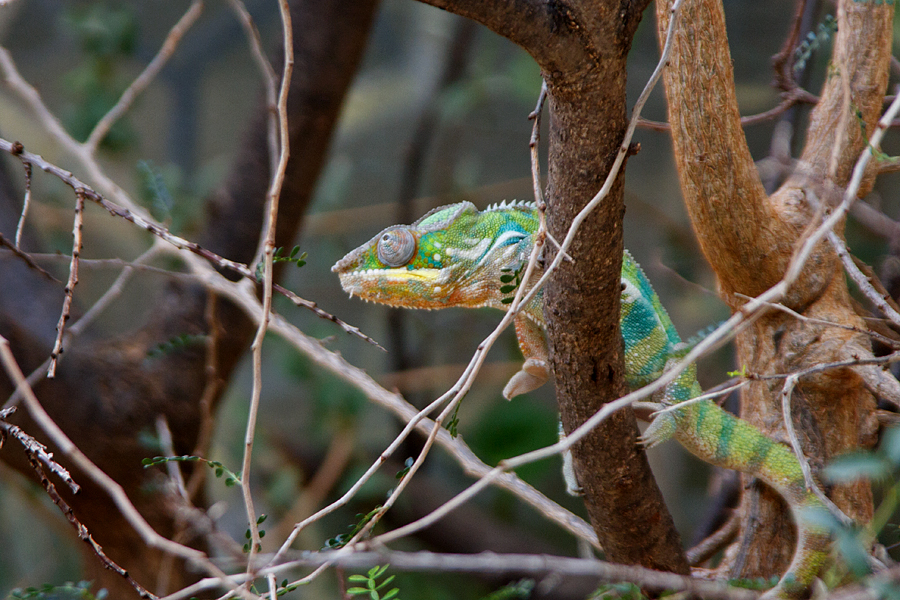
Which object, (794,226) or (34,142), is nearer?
(794,226)

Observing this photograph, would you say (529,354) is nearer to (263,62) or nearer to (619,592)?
(619,592)

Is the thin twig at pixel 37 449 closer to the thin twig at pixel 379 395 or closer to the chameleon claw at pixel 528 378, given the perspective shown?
the thin twig at pixel 379 395

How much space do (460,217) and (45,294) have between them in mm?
1249

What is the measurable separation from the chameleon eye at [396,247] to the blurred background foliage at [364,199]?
0.96 meters

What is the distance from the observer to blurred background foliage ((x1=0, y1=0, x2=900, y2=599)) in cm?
270

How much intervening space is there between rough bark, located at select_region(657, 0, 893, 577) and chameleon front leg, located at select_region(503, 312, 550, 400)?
0.32m

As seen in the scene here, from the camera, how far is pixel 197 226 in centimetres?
252

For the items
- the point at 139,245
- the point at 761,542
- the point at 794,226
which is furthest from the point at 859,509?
the point at 139,245

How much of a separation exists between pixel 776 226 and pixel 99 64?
2.34 m

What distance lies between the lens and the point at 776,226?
1.19 meters

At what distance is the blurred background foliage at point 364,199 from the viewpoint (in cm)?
270

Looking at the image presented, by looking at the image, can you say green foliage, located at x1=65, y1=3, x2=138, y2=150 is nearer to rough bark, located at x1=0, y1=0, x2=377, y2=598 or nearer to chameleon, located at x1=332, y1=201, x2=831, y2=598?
rough bark, located at x1=0, y1=0, x2=377, y2=598

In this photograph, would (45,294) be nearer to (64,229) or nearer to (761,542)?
(64,229)

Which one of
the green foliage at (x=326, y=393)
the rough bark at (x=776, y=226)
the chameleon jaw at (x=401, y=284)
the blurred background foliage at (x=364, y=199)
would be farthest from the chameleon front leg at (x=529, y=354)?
the green foliage at (x=326, y=393)
